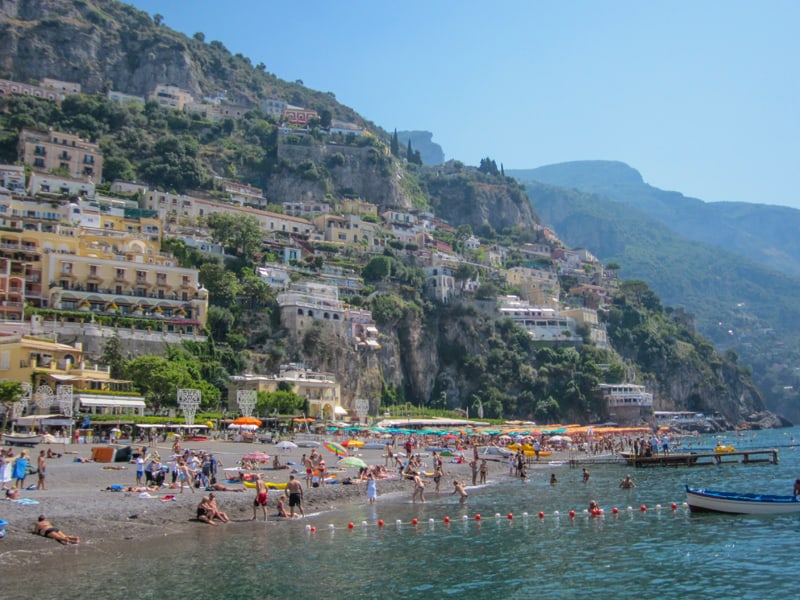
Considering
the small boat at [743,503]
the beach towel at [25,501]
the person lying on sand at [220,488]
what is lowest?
the small boat at [743,503]

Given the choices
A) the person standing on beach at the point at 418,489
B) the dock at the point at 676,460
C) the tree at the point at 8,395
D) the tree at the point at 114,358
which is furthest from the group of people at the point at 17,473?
the dock at the point at 676,460

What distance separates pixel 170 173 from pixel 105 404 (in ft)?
176

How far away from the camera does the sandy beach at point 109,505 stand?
1814 centimetres

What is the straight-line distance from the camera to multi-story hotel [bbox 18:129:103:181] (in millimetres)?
82875

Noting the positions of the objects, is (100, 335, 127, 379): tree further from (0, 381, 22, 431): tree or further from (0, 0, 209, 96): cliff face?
(0, 0, 209, 96): cliff face

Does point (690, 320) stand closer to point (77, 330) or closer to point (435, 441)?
point (435, 441)

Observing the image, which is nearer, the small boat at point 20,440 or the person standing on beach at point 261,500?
the person standing on beach at point 261,500

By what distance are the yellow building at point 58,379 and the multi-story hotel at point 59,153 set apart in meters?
40.3

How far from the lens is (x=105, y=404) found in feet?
141

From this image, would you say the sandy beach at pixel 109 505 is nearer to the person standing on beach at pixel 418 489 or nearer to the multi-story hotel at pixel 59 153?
the person standing on beach at pixel 418 489

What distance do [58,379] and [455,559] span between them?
33.8m

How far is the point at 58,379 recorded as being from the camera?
45.0m

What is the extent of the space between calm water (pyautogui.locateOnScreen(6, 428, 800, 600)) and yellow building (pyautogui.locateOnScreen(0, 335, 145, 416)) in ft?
74.5

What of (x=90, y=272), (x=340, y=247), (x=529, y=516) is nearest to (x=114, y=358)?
(x=90, y=272)
